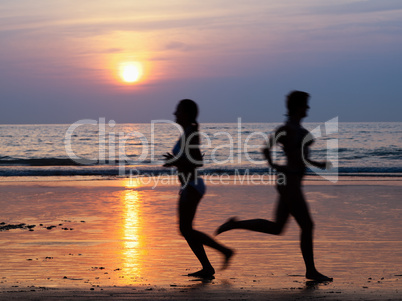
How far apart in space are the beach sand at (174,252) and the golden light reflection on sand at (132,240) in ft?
0.04

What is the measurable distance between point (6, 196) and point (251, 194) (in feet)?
20.3

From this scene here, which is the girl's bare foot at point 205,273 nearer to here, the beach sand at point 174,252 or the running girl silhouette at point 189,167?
the running girl silhouette at point 189,167

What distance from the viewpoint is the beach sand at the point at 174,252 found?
4621mm

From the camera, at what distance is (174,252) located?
6516 millimetres

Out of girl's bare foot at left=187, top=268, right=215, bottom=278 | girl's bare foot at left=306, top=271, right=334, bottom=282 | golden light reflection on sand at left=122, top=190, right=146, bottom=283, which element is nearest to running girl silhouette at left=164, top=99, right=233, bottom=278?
girl's bare foot at left=187, top=268, right=215, bottom=278

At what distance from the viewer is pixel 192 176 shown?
16.3 ft

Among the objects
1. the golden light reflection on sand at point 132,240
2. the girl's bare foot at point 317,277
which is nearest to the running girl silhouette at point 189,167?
the golden light reflection on sand at point 132,240

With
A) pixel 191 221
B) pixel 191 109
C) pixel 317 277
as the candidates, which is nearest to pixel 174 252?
pixel 191 221

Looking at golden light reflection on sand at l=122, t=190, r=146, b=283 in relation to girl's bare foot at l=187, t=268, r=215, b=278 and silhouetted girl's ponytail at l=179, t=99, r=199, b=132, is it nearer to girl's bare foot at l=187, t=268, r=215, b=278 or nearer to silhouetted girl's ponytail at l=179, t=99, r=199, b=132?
girl's bare foot at l=187, t=268, r=215, b=278

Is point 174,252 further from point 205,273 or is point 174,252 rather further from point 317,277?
point 317,277

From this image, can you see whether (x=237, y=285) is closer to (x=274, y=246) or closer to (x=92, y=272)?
(x=92, y=272)

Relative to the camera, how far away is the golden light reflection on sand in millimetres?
5629

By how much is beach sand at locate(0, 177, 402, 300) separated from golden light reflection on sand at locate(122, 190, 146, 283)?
0.5 inches

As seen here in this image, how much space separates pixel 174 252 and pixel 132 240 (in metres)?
1.07
